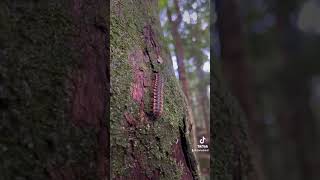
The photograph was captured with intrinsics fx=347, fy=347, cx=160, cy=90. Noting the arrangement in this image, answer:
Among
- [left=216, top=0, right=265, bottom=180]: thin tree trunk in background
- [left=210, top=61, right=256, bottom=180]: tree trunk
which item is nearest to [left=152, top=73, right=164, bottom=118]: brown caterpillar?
[left=210, top=61, right=256, bottom=180]: tree trunk

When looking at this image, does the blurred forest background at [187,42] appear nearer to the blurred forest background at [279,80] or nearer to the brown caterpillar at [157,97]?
the brown caterpillar at [157,97]

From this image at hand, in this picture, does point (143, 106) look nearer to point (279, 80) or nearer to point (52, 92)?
point (52, 92)

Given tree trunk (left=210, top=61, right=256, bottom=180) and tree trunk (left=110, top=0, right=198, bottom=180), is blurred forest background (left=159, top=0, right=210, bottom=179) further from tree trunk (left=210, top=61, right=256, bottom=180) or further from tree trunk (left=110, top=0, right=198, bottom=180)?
tree trunk (left=210, top=61, right=256, bottom=180)

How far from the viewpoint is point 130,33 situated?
0.54m

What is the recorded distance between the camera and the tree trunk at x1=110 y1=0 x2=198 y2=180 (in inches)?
19.0

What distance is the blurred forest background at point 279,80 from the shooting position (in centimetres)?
17

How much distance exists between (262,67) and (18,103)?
1.08ft

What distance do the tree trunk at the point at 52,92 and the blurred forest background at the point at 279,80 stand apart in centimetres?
28

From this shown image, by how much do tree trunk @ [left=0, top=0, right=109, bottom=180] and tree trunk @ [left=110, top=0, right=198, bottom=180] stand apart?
27mm

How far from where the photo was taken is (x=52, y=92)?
44 centimetres

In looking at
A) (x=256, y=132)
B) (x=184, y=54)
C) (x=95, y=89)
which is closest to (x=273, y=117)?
(x=256, y=132)

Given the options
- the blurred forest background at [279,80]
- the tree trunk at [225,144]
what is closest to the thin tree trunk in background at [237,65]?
the blurred forest background at [279,80]

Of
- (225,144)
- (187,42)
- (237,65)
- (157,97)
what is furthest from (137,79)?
(187,42)

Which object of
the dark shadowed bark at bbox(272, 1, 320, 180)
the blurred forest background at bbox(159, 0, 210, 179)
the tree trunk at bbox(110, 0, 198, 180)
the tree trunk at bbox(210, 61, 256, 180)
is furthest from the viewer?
the blurred forest background at bbox(159, 0, 210, 179)
